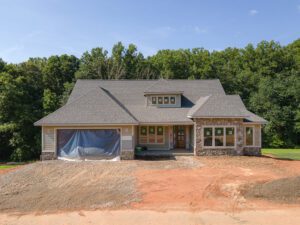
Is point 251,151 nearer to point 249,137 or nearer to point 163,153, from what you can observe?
point 249,137

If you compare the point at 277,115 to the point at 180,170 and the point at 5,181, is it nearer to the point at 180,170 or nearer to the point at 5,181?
the point at 180,170

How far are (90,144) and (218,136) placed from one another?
9.68m

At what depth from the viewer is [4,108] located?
86.8 feet

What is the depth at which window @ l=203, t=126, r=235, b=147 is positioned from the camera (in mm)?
18625

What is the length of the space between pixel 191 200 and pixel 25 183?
8038mm

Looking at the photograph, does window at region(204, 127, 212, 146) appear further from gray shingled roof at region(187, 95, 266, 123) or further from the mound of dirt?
the mound of dirt

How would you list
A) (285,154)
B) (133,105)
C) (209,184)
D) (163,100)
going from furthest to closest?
1. (285,154)
2. (133,105)
3. (163,100)
4. (209,184)

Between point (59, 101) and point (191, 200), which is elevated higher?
point (59, 101)

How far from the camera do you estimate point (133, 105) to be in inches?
898

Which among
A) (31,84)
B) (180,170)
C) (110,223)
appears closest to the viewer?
(110,223)

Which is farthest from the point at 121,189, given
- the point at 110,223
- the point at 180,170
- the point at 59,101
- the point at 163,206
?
the point at 59,101

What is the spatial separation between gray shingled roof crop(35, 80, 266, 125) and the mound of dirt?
8.22 meters

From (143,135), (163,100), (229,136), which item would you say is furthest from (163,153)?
(163,100)

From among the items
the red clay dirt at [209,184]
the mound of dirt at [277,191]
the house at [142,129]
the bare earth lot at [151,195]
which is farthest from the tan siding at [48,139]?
the mound of dirt at [277,191]
